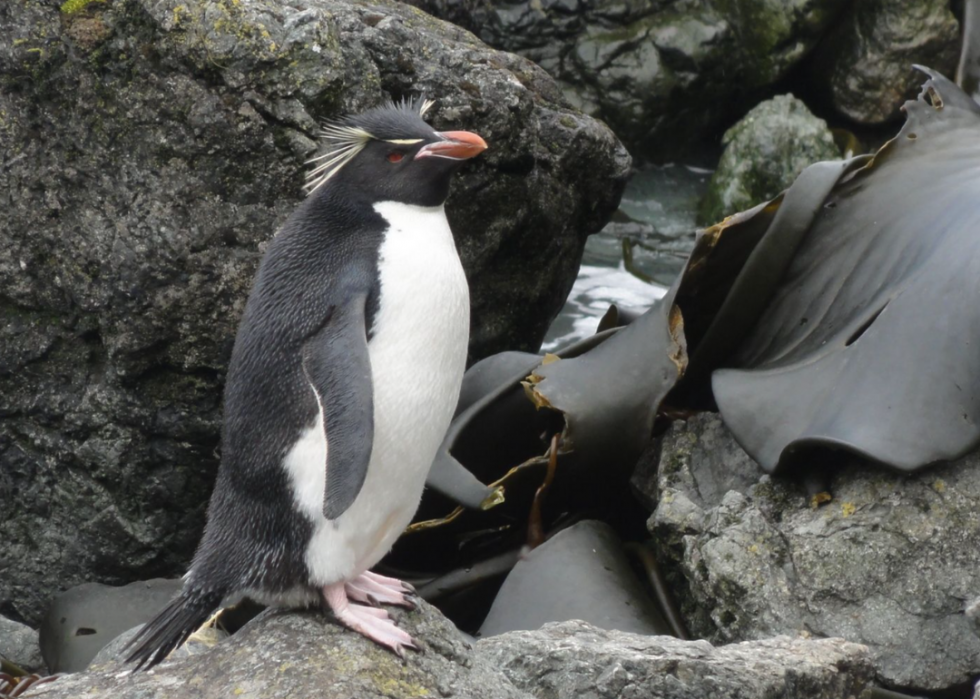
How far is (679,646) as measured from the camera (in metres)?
2.75

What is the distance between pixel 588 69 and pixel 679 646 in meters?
6.89

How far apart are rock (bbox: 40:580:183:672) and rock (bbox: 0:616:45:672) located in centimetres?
5

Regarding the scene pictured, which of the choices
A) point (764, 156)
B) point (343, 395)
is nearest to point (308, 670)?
point (343, 395)

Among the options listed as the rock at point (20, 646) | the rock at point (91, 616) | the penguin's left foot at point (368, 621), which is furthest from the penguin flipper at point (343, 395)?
the rock at point (20, 646)

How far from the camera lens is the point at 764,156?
8477 millimetres

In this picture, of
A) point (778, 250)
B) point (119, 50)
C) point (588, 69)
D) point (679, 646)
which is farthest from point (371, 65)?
point (588, 69)

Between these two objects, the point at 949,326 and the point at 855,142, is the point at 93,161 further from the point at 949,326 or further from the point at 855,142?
the point at 855,142

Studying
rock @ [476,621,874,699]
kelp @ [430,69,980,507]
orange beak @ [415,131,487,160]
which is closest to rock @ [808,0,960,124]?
kelp @ [430,69,980,507]

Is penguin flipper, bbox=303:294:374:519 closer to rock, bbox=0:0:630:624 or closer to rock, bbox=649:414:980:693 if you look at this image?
rock, bbox=649:414:980:693

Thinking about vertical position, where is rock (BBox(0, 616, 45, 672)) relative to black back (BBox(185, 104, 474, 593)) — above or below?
below

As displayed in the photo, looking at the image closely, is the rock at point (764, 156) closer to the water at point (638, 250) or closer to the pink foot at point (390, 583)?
the water at point (638, 250)

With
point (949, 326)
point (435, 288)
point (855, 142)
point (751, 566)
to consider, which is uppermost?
point (435, 288)

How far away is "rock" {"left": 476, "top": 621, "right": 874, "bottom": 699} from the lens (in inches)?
102

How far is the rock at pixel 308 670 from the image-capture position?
7.98 feet
